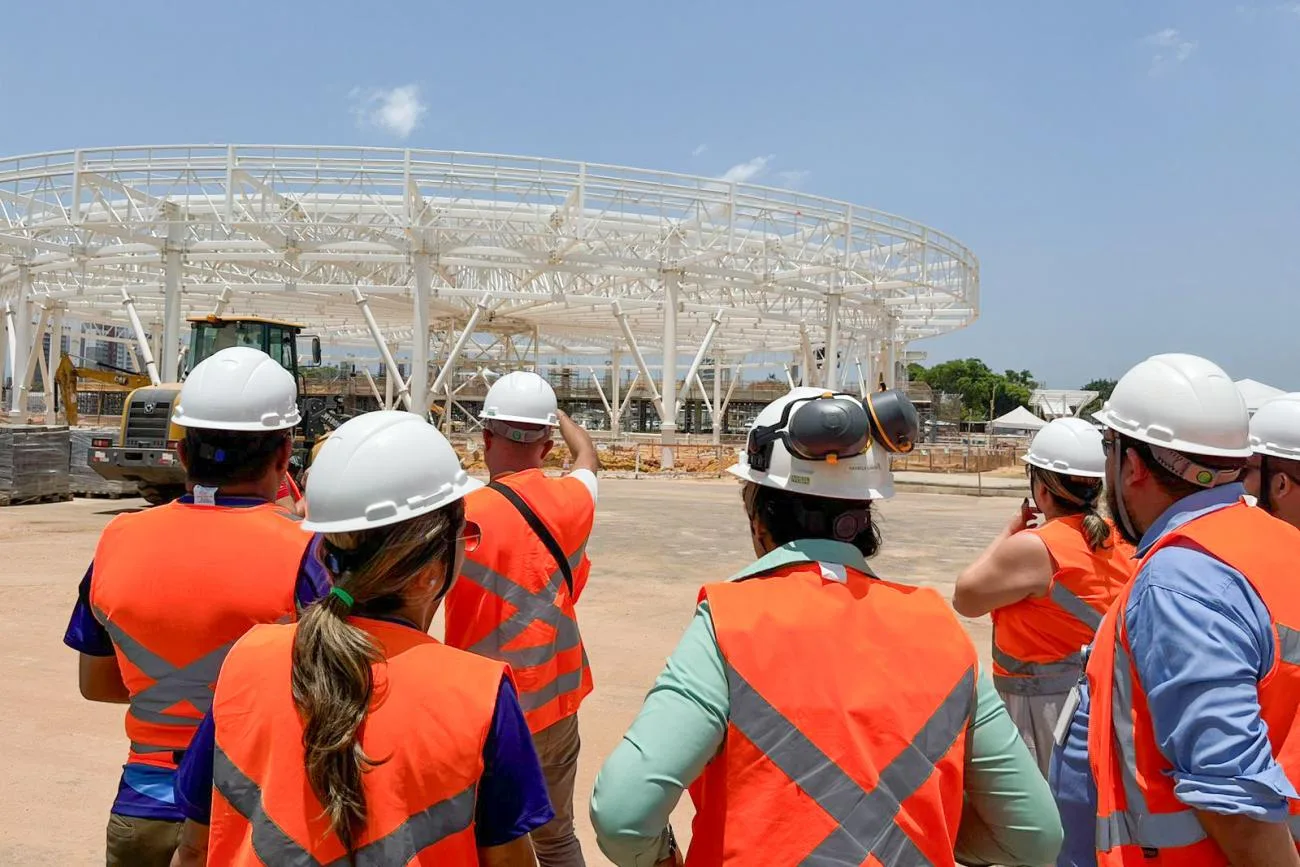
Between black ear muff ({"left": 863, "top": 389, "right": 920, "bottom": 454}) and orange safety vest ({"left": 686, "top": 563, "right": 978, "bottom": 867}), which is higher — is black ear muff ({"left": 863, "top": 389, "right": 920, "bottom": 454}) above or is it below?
above

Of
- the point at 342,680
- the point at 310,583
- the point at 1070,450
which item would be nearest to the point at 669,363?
the point at 1070,450

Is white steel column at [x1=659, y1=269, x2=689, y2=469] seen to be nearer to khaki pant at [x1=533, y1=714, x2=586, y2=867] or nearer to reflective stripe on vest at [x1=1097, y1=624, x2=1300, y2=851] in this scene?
khaki pant at [x1=533, y1=714, x2=586, y2=867]

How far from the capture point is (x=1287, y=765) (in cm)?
191

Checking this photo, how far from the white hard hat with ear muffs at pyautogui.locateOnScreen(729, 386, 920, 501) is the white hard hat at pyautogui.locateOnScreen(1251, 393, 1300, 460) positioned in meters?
1.89

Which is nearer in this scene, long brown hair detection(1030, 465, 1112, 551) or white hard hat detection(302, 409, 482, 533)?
white hard hat detection(302, 409, 482, 533)

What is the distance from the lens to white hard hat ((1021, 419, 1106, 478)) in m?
3.38

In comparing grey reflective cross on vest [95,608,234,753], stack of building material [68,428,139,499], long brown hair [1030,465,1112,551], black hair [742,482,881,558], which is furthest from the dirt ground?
black hair [742,482,881,558]

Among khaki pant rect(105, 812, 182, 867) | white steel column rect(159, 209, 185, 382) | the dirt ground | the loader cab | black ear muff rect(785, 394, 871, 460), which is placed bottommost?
the dirt ground

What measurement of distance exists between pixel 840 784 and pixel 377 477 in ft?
3.52

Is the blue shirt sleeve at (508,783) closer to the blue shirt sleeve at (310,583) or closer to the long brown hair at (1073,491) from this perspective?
the blue shirt sleeve at (310,583)

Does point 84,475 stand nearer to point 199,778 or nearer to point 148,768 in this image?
point 148,768

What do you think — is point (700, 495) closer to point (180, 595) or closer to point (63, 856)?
point (63, 856)

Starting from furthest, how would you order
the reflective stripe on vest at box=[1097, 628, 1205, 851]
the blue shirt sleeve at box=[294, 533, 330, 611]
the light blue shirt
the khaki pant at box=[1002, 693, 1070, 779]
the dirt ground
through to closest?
the dirt ground, the khaki pant at box=[1002, 693, 1070, 779], the blue shirt sleeve at box=[294, 533, 330, 611], the reflective stripe on vest at box=[1097, 628, 1205, 851], the light blue shirt

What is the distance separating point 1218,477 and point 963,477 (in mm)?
32639
